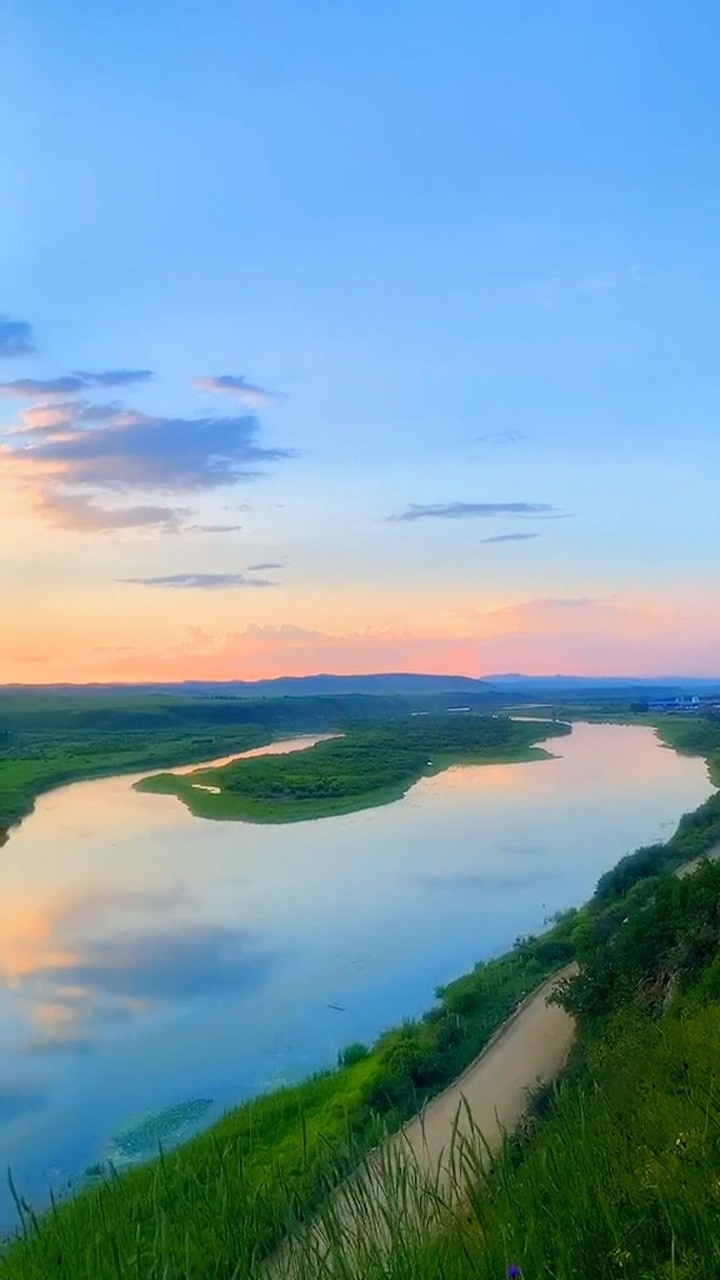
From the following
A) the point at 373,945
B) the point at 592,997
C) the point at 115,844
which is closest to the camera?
the point at 592,997

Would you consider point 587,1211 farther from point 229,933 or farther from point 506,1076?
point 229,933

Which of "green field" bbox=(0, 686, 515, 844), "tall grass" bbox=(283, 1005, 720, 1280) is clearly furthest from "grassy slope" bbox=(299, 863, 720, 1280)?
"green field" bbox=(0, 686, 515, 844)

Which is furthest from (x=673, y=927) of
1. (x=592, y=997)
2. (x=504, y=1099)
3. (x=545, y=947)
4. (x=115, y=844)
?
(x=115, y=844)

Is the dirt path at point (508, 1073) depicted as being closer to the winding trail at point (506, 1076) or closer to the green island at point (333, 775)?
the winding trail at point (506, 1076)

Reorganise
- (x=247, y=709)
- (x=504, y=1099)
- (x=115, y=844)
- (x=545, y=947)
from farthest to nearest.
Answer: (x=247, y=709), (x=115, y=844), (x=545, y=947), (x=504, y=1099)

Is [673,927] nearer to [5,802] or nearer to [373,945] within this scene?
[373,945]

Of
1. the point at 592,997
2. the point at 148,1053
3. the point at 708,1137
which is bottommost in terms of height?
the point at 148,1053
